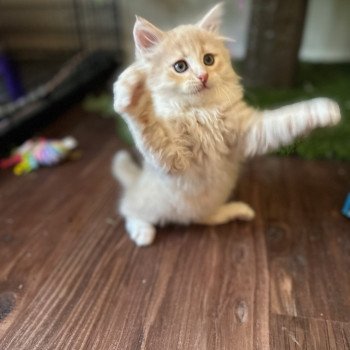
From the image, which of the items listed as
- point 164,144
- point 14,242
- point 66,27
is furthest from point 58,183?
point 66,27

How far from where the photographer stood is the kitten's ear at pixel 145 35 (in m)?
0.70

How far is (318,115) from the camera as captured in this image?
2.22ft

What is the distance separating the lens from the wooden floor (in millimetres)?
734

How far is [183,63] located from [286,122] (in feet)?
0.82

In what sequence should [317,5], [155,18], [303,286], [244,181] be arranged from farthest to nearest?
[317,5], [155,18], [244,181], [303,286]

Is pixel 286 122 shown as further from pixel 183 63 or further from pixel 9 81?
pixel 9 81

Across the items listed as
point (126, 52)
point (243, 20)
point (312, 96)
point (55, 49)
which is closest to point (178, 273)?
point (312, 96)

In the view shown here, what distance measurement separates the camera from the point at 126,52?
2.17 m

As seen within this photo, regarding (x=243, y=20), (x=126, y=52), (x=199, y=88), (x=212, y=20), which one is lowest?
(x=126, y=52)

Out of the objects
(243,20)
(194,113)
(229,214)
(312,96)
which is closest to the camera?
(194,113)

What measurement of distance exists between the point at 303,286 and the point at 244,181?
49cm

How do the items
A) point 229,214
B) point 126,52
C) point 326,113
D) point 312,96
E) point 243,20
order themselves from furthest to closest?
point 126,52 → point 243,20 → point 312,96 → point 229,214 → point 326,113

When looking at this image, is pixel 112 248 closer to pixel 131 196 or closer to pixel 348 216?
pixel 131 196

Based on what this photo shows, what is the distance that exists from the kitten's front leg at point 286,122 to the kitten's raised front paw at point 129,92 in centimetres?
26
